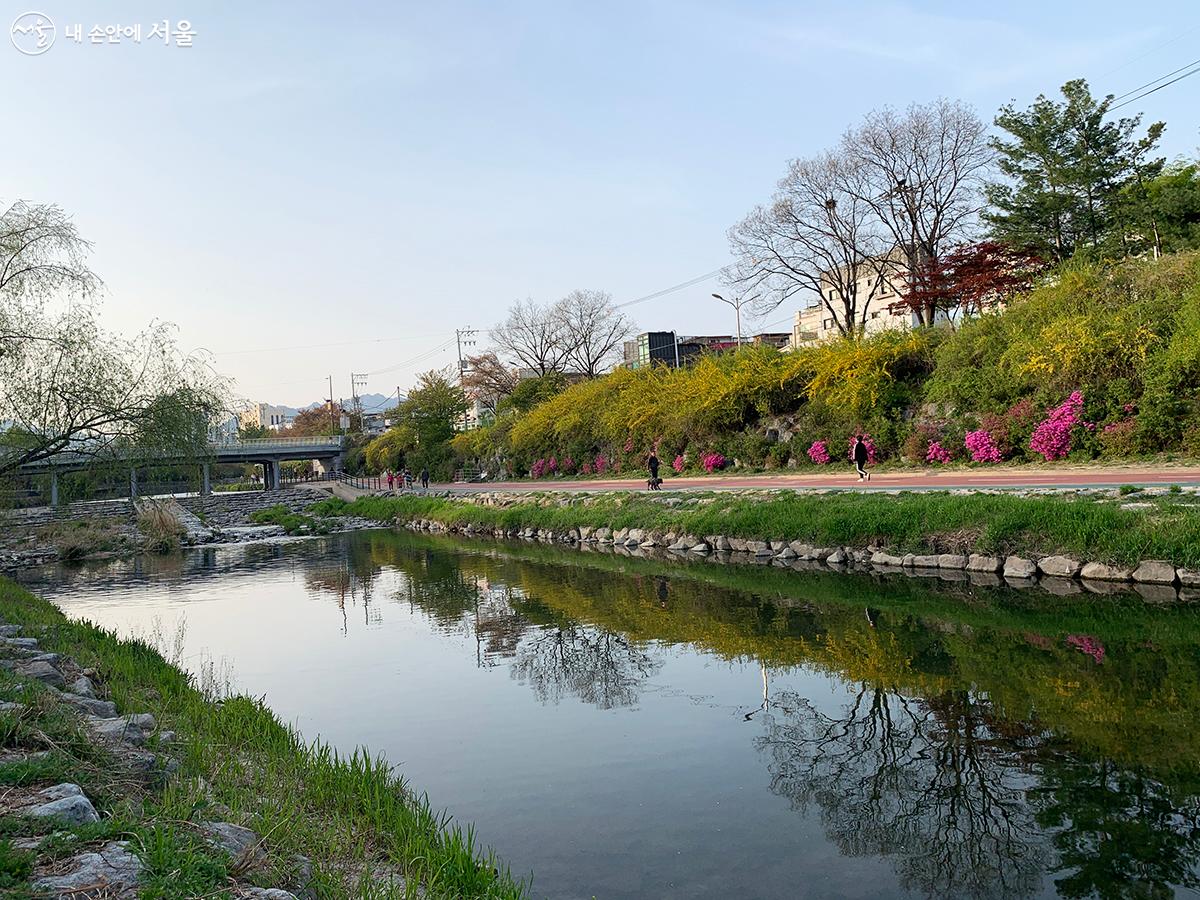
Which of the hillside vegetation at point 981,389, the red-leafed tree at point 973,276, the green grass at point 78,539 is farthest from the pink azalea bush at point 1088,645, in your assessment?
the green grass at point 78,539

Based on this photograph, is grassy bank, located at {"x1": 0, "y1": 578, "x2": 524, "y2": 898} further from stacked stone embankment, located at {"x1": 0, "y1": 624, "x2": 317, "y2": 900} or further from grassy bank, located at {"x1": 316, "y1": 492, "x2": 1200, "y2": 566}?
grassy bank, located at {"x1": 316, "y1": 492, "x2": 1200, "y2": 566}

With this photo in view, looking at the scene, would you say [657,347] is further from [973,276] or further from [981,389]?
[981,389]

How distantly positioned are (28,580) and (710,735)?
3085cm

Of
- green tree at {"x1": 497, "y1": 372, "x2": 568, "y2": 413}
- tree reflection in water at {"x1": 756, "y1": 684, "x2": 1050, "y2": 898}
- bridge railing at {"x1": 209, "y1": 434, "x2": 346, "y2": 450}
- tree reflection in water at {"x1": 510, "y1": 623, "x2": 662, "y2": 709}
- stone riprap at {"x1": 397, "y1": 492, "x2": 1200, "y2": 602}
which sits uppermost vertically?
Answer: green tree at {"x1": 497, "y1": 372, "x2": 568, "y2": 413}

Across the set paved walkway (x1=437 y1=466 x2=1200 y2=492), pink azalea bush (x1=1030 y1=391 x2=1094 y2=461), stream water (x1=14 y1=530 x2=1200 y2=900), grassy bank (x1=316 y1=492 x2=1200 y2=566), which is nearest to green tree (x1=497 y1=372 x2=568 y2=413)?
paved walkway (x1=437 y1=466 x2=1200 y2=492)

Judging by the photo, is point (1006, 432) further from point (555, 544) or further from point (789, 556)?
point (555, 544)

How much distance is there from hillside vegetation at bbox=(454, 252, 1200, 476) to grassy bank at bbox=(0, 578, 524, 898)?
2158 centimetres

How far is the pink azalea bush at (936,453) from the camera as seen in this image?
28205 mm

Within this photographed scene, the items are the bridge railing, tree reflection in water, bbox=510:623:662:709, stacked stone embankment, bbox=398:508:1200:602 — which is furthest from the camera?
the bridge railing

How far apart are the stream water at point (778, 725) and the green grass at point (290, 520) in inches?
1128

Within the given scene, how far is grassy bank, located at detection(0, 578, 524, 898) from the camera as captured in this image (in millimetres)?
4871

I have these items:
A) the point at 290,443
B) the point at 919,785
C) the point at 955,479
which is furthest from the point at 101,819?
the point at 290,443

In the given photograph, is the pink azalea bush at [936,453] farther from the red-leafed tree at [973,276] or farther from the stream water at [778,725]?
the stream water at [778,725]

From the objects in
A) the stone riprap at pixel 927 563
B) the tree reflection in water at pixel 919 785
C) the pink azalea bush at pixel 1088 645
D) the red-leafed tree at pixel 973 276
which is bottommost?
the tree reflection in water at pixel 919 785
